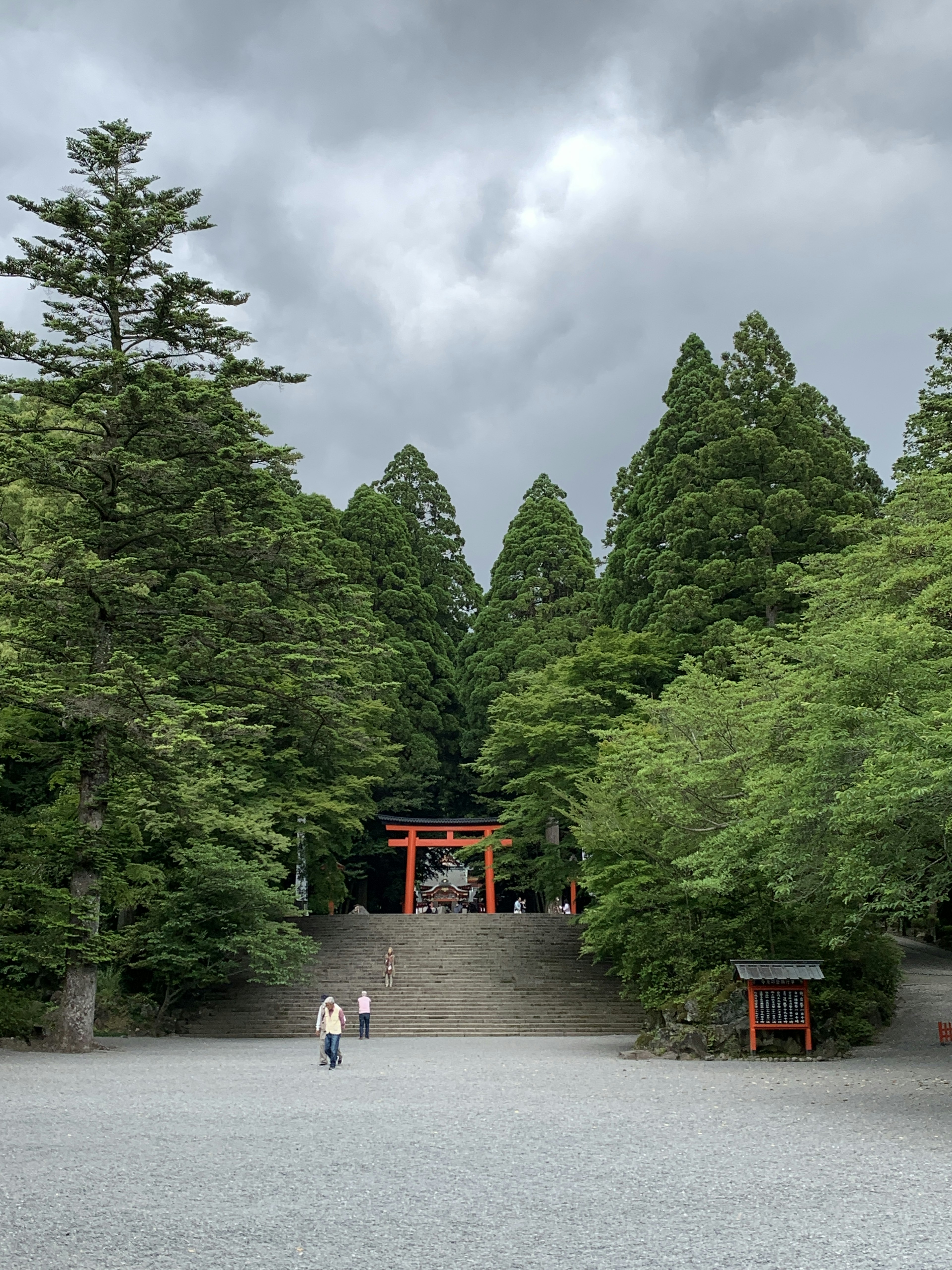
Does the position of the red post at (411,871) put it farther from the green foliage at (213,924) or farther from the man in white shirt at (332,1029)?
the man in white shirt at (332,1029)

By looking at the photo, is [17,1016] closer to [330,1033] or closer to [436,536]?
[330,1033]

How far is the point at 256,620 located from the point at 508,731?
11.8 meters

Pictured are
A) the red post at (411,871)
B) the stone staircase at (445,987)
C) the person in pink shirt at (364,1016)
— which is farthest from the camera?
the red post at (411,871)

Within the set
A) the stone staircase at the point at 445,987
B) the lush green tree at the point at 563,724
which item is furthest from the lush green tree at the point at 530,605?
the stone staircase at the point at 445,987

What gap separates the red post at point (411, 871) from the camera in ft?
112

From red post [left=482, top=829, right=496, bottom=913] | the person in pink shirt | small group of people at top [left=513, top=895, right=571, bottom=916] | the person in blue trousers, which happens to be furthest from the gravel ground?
small group of people at top [left=513, top=895, right=571, bottom=916]

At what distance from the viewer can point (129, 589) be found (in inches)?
648

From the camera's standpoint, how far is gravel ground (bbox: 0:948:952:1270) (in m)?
5.21

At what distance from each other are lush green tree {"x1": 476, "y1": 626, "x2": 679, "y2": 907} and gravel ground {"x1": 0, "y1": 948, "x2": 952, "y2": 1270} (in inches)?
529

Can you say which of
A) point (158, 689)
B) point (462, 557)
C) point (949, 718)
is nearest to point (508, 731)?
point (158, 689)

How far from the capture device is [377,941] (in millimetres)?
28125

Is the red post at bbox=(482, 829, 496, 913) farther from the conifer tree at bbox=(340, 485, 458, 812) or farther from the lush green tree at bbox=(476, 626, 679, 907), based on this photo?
the conifer tree at bbox=(340, 485, 458, 812)

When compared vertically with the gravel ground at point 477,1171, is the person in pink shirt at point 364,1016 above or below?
below

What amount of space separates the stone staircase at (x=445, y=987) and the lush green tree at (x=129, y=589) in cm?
509
